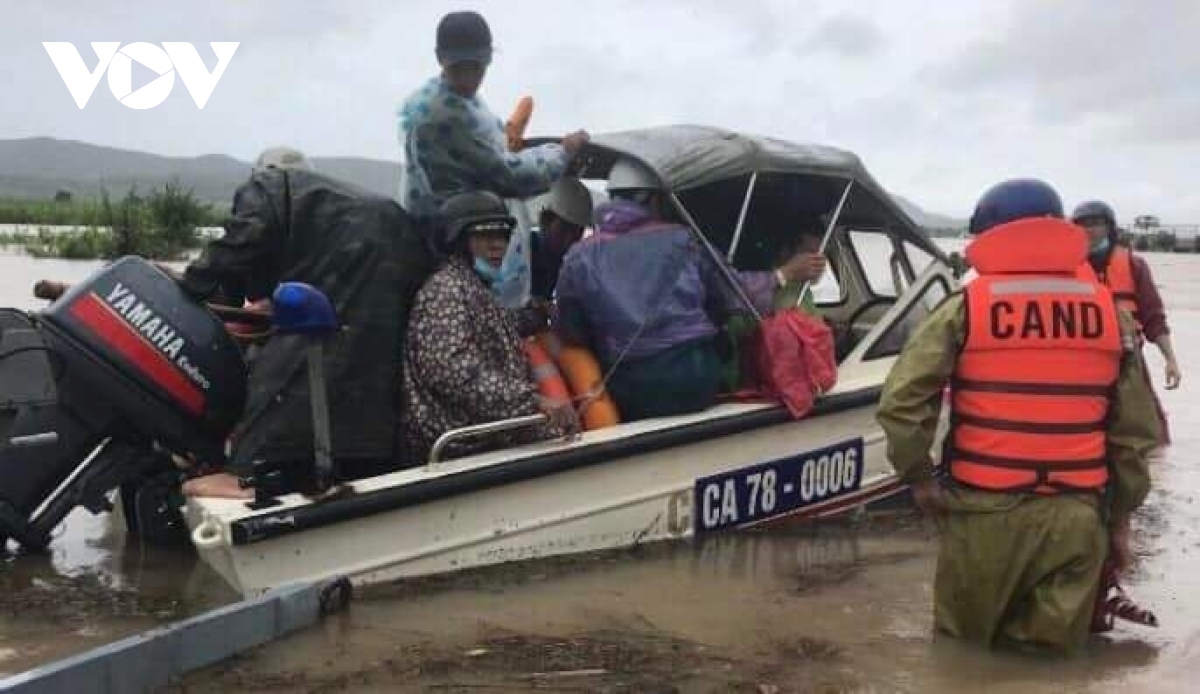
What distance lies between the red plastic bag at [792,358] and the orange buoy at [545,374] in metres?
1.02

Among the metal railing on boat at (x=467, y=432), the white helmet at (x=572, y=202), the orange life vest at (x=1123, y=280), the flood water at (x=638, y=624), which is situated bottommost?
the flood water at (x=638, y=624)

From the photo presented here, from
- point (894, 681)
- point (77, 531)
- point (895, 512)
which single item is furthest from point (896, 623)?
point (77, 531)

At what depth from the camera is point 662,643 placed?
14.4 ft

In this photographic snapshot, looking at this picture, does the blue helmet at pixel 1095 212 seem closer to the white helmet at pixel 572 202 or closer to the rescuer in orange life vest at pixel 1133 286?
the rescuer in orange life vest at pixel 1133 286

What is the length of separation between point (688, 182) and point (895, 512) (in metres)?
2.19

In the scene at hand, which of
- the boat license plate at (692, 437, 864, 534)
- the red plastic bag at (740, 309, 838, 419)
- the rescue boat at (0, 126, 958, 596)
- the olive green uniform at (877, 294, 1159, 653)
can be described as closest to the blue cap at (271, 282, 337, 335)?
the rescue boat at (0, 126, 958, 596)

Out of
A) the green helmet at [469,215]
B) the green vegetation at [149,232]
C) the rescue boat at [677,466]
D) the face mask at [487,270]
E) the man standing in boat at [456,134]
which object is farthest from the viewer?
the green vegetation at [149,232]

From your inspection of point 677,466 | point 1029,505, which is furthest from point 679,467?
point 1029,505

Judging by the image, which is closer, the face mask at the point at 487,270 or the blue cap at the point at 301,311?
the blue cap at the point at 301,311

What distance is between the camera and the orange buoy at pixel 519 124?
20.7 feet

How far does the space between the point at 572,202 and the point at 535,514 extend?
200 centimetres

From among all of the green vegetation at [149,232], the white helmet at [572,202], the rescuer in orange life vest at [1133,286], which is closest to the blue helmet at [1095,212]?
the rescuer in orange life vest at [1133,286]

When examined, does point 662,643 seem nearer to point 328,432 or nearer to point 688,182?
point 328,432

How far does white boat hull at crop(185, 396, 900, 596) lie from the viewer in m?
4.47
